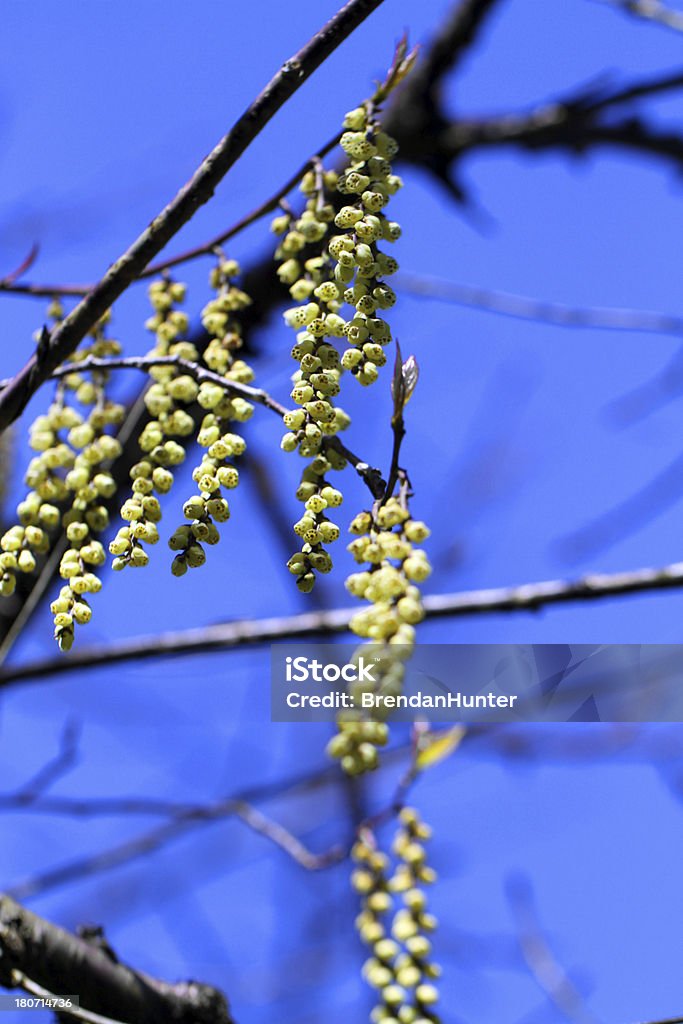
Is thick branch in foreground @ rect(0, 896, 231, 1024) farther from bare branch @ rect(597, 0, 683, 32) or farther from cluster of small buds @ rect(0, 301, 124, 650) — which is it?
bare branch @ rect(597, 0, 683, 32)

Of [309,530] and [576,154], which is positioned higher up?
[576,154]

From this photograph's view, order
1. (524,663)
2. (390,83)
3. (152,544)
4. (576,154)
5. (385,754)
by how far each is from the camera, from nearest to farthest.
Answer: (152,544)
(390,83)
(524,663)
(385,754)
(576,154)

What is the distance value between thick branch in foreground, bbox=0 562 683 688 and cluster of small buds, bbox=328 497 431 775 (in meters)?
0.45

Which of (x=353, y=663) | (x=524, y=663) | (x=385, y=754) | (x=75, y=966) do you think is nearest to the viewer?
(x=353, y=663)

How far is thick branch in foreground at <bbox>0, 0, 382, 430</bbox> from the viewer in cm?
108

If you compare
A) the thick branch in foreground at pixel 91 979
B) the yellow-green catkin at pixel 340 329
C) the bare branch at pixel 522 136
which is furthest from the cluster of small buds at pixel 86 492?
the bare branch at pixel 522 136

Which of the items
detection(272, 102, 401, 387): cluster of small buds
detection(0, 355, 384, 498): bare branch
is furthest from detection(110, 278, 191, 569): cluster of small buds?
detection(272, 102, 401, 387): cluster of small buds

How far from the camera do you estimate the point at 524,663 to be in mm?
1601

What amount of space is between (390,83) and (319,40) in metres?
0.12

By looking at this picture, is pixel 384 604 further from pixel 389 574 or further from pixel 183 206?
pixel 183 206

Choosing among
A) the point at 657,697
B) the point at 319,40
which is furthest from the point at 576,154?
the point at 319,40

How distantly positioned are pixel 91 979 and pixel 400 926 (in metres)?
0.45

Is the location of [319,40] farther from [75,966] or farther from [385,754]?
[385,754]

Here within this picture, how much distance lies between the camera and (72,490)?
4.39ft
